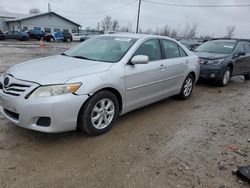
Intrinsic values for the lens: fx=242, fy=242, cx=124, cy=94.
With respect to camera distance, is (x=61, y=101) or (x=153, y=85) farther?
(x=153, y=85)

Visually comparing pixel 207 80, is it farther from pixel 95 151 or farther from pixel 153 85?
pixel 95 151

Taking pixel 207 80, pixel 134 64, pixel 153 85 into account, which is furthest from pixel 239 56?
pixel 134 64

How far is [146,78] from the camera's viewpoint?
4.32 meters

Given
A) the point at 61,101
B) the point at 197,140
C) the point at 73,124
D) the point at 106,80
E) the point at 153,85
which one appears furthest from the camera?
the point at 153,85

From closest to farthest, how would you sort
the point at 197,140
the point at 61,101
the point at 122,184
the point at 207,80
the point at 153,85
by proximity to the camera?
the point at 122,184 < the point at 61,101 < the point at 197,140 < the point at 153,85 < the point at 207,80

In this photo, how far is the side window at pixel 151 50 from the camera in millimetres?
4375

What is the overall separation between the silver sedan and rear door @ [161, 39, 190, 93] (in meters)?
0.02

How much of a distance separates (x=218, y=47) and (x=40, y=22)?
1733 inches

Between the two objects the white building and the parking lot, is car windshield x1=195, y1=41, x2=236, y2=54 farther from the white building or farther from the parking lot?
the white building

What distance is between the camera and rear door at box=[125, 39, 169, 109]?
404 cm

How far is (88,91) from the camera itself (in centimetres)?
334

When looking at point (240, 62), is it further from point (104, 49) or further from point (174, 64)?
point (104, 49)

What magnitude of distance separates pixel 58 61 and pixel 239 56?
674cm

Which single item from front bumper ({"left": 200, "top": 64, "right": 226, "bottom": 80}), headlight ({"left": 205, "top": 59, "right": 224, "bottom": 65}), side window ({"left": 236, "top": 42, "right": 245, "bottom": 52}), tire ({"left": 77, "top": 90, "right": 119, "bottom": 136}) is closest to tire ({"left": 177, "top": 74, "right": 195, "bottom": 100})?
front bumper ({"left": 200, "top": 64, "right": 226, "bottom": 80})
